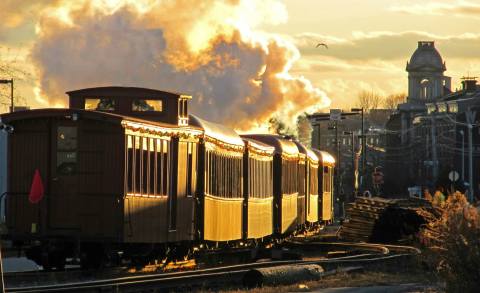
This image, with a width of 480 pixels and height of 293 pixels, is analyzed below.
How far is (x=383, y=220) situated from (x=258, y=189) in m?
9.59

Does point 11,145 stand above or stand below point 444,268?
above

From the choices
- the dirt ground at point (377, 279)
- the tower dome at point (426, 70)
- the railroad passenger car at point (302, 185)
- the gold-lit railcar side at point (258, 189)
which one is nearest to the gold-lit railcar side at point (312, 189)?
the railroad passenger car at point (302, 185)

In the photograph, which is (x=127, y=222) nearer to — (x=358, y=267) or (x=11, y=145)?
(x=11, y=145)

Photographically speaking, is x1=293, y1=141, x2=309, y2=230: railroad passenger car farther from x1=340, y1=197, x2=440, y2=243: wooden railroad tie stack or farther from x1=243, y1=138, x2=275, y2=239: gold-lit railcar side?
x1=243, y1=138, x2=275, y2=239: gold-lit railcar side

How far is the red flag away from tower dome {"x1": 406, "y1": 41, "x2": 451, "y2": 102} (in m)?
168

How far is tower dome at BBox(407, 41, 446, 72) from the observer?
194 m

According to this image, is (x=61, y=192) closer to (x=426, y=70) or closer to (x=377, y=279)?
(x=377, y=279)

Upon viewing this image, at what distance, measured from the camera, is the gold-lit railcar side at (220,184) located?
3055cm

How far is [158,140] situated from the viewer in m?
27.5

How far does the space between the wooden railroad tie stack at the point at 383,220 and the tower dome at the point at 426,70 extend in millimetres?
144481

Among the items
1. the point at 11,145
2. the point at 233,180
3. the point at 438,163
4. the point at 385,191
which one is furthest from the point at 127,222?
the point at 438,163

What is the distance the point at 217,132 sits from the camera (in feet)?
105

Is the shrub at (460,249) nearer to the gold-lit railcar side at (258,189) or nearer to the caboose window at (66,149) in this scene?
the caboose window at (66,149)

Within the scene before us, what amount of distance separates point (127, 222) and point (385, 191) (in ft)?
313
